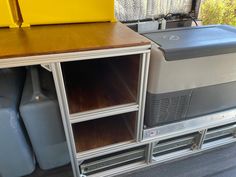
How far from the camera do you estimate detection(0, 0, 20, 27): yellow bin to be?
83cm

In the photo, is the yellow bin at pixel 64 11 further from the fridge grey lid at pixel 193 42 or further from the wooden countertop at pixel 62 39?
the fridge grey lid at pixel 193 42

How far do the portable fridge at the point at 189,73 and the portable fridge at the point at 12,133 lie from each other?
2.20ft

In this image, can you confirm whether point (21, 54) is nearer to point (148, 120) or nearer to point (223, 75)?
point (148, 120)

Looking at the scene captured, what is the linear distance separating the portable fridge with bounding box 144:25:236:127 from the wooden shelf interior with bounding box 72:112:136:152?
0.14 meters

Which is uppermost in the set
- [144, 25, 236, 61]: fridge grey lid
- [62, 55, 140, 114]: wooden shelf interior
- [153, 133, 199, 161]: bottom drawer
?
[144, 25, 236, 61]: fridge grey lid

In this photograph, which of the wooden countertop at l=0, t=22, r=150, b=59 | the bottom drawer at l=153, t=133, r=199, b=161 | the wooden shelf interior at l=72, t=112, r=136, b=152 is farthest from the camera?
the bottom drawer at l=153, t=133, r=199, b=161

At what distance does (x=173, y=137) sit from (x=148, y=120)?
0.28m

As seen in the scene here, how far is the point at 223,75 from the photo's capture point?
36.9 inches

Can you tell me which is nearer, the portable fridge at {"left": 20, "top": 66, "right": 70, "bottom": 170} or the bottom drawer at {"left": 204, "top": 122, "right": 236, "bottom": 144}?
the portable fridge at {"left": 20, "top": 66, "right": 70, "bottom": 170}

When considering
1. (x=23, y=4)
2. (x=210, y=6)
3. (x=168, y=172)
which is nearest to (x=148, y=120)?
(x=168, y=172)

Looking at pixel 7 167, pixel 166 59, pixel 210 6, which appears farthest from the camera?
pixel 210 6

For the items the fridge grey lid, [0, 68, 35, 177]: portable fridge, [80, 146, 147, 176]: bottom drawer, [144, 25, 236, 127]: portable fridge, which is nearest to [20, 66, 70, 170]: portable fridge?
[0, 68, 35, 177]: portable fridge

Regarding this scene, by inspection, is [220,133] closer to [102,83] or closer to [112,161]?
[112,161]

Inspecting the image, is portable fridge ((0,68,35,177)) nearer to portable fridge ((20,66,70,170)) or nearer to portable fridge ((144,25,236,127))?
portable fridge ((20,66,70,170))
